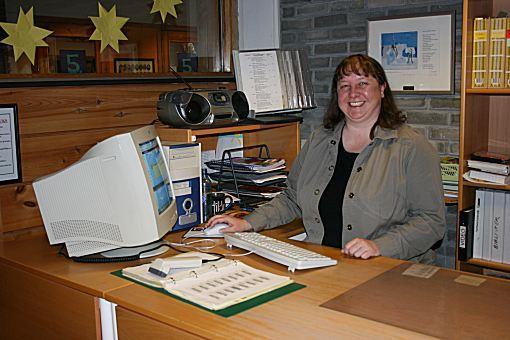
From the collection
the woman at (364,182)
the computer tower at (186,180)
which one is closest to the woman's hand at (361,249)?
the woman at (364,182)

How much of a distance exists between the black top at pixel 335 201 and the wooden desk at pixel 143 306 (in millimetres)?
227

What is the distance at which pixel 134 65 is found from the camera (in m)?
2.91

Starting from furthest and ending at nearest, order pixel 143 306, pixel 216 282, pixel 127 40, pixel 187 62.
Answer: pixel 187 62 → pixel 127 40 → pixel 216 282 → pixel 143 306

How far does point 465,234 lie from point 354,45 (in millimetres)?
1174

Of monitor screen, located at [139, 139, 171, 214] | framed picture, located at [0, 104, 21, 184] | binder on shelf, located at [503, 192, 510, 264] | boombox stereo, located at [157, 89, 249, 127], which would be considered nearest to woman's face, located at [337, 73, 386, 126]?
boombox stereo, located at [157, 89, 249, 127]

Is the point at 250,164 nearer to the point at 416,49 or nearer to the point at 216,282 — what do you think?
the point at 416,49

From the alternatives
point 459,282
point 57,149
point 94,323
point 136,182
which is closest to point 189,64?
point 57,149

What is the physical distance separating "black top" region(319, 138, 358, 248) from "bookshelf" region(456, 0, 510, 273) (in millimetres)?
734

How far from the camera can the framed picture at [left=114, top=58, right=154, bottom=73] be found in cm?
284

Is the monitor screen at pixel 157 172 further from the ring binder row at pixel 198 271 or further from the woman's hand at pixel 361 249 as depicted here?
the woman's hand at pixel 361 249

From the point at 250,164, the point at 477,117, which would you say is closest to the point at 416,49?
the point at 477,117

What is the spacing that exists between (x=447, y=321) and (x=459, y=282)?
31cm

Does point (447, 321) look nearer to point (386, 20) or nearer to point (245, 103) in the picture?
point (245, 103)

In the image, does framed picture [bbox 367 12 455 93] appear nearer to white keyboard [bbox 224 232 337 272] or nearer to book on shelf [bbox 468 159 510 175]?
book on shelf [bbox 468 159 510 175]
